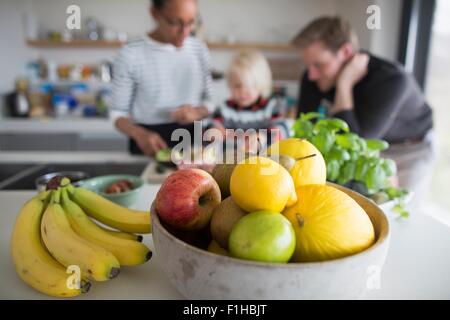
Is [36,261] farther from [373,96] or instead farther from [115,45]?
[115,45]

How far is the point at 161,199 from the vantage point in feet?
1.67

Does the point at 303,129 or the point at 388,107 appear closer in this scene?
the point at 303,129

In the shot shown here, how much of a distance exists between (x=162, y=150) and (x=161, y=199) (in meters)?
1.04

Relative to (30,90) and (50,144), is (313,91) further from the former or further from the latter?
(30,90)

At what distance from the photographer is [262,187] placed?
18.6 inches

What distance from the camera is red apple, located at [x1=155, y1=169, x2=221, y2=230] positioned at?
50 cm

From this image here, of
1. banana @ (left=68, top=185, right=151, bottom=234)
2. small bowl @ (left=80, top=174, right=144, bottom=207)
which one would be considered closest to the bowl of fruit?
banana @ (left=68, top=185, right=151, bottom=234)

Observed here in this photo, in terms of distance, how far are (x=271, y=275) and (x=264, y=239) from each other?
40 mm

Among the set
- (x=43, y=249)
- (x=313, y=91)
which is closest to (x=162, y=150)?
(x=313, y=91)

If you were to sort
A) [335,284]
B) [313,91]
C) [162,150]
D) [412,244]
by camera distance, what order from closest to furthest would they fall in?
[335,284], [412,244], [162,150], [313,91]

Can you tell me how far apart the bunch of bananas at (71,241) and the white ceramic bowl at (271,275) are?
12 centimetres

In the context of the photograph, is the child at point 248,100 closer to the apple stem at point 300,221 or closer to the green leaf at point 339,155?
the green leaf at point 339,155

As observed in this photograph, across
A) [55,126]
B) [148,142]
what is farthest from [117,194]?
[55,126]

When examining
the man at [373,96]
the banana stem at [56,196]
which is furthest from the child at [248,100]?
the banana stem at [56,196]
